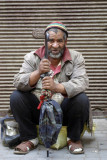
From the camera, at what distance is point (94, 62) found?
5348mm

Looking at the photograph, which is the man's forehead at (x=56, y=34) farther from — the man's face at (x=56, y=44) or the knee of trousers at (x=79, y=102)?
the knee of trousers at (x=79, y=102)

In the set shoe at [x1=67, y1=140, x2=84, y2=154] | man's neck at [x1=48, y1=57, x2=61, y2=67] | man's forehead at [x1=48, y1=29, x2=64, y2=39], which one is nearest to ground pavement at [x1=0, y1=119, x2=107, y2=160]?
shoe at [x1=67, y1=140, x2=84, y2=154]

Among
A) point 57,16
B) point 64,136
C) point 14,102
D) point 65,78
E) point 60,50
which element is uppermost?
point 57,16

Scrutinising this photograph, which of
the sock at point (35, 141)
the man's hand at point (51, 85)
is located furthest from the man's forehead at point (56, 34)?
the sock at point (35, 141)

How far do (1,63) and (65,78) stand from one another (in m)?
1.82

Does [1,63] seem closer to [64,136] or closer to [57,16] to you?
[57,16]

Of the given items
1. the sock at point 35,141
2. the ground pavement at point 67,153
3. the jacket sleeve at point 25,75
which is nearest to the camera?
the ground pavement at point 67,153

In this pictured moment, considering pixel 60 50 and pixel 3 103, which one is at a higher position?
pixel 60 50

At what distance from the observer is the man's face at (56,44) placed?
3787 mm

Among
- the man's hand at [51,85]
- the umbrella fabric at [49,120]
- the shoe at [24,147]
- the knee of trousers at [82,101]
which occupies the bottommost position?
the shoe at [24,147]

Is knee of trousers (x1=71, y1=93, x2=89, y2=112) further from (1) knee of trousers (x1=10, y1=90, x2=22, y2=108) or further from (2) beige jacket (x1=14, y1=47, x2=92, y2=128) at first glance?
(1) knee of trousers (x1=10, y1=90, x2=22, y2=108)

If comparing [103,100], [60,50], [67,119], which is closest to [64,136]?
[67,119]

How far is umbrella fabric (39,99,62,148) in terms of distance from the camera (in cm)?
352

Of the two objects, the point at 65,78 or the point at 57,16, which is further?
the point at 57,16
